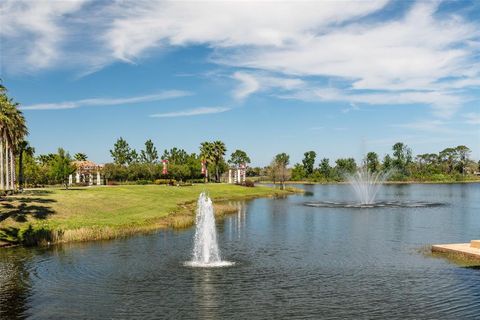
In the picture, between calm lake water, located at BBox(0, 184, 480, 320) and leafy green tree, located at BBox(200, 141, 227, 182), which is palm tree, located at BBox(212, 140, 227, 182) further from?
calm lake water, located at BBox(0, 184, 480, 320)

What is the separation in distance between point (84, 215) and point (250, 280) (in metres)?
36.6

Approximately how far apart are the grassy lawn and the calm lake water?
11.1 feet

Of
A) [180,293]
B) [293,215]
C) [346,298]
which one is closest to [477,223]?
[293,215]

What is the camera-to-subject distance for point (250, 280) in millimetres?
32250

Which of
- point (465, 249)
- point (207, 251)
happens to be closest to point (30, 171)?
point (207, 251)

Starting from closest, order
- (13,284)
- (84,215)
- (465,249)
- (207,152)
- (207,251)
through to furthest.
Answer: (13,284) → (465,249) → (207,251) → (84,215) → (207,152)

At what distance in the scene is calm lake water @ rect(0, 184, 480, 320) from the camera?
25562mm

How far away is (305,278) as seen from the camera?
32.7 metres

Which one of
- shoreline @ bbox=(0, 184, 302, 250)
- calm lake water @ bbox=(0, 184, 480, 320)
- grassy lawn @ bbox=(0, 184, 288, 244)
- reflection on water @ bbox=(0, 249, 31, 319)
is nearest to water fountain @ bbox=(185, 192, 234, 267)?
calm lake water @ bbox=(0, 184, 480, 320)

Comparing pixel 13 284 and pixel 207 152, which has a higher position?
pixel 207 152

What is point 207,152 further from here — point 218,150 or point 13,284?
point 13,284

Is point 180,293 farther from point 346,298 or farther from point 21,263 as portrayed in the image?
point 21,263

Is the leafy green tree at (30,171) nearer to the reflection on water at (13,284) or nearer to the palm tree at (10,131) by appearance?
the palm tree at (10,131)

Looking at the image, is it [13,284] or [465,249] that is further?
[465,249]
